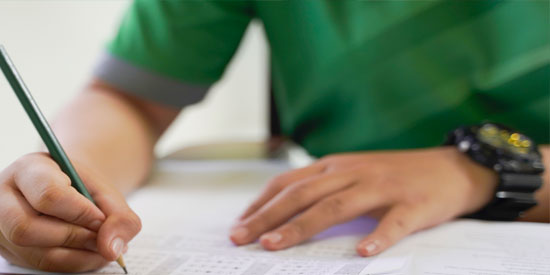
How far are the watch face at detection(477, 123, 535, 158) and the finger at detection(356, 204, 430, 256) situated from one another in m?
0.11

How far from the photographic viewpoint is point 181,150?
2.96 feet

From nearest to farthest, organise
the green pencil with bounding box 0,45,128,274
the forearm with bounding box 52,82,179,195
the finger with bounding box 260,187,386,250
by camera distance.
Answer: the green pencil with bounding box 0,45,128,274 < the finger with bounding box 260,187,386,250 < the forearm with bounding box 52,82,179,195

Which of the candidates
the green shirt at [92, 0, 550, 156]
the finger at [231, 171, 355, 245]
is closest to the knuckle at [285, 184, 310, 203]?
the finger at [231, 171, 355, 245]

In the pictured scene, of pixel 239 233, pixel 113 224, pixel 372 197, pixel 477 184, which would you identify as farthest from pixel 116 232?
pixel 477 184

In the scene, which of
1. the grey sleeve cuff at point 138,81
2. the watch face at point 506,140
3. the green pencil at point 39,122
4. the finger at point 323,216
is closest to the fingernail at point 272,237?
the finger at point 323,216

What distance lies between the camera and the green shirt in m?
0.63

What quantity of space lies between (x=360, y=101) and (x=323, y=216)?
0.91 ft

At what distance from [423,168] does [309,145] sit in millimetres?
283

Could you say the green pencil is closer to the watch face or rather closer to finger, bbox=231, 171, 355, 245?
finger, bbox=231, 171, 355, 245

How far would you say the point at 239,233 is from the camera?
43 cm

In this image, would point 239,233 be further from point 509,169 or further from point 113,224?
point 509,169

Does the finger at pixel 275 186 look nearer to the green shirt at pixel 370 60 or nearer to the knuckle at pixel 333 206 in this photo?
the knuckle at pixel 333 206

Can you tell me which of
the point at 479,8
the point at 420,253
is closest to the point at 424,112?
the point at 479,8

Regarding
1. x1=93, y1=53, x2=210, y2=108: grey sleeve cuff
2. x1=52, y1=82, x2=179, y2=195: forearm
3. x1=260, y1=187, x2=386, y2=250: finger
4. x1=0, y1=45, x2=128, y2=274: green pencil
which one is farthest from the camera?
x1=93, y1=53, x2=210, y2=108: grey sleeve cuff
